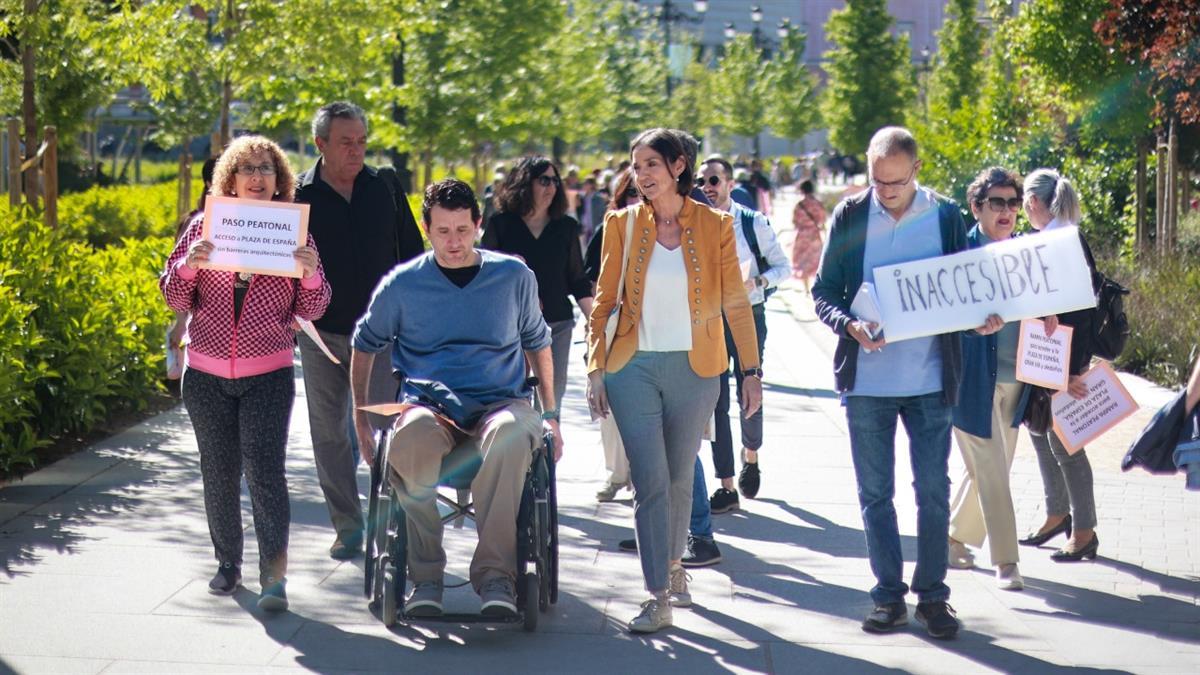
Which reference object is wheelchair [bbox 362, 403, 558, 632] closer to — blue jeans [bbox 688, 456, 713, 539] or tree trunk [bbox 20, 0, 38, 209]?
blue jeans [bbox 688, 456, 713, 539]

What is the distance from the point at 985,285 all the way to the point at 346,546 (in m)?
3.00

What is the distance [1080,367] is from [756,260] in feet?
7.27

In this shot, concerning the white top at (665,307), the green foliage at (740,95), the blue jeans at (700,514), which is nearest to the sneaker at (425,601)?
the white top at (665,307)

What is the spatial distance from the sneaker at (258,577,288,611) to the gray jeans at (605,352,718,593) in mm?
1371

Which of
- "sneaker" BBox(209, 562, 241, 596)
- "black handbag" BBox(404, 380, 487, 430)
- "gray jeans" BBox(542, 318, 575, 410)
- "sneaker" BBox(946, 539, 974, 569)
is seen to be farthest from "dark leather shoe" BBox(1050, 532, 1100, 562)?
"sneaker" BBox(209, 562, 241, 596)

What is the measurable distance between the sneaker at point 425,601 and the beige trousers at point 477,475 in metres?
0.05

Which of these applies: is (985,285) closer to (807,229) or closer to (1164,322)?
(1164,322)

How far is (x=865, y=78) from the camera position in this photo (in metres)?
48.4

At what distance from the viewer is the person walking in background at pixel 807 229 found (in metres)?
21.7

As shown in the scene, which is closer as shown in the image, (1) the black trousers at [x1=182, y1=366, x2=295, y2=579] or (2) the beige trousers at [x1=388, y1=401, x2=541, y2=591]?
(2) the beige trousers at [x1=388, y1=401, x2=541, y2=591]

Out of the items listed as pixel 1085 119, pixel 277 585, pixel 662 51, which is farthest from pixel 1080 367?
pixel 662 51

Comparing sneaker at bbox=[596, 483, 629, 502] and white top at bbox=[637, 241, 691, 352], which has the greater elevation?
white top at bbox=[637, 241, 691, 352]

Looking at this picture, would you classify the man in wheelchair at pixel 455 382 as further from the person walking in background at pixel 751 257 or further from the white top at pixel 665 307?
the person walking in background at pixel 751 257

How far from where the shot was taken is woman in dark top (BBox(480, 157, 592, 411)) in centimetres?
852
